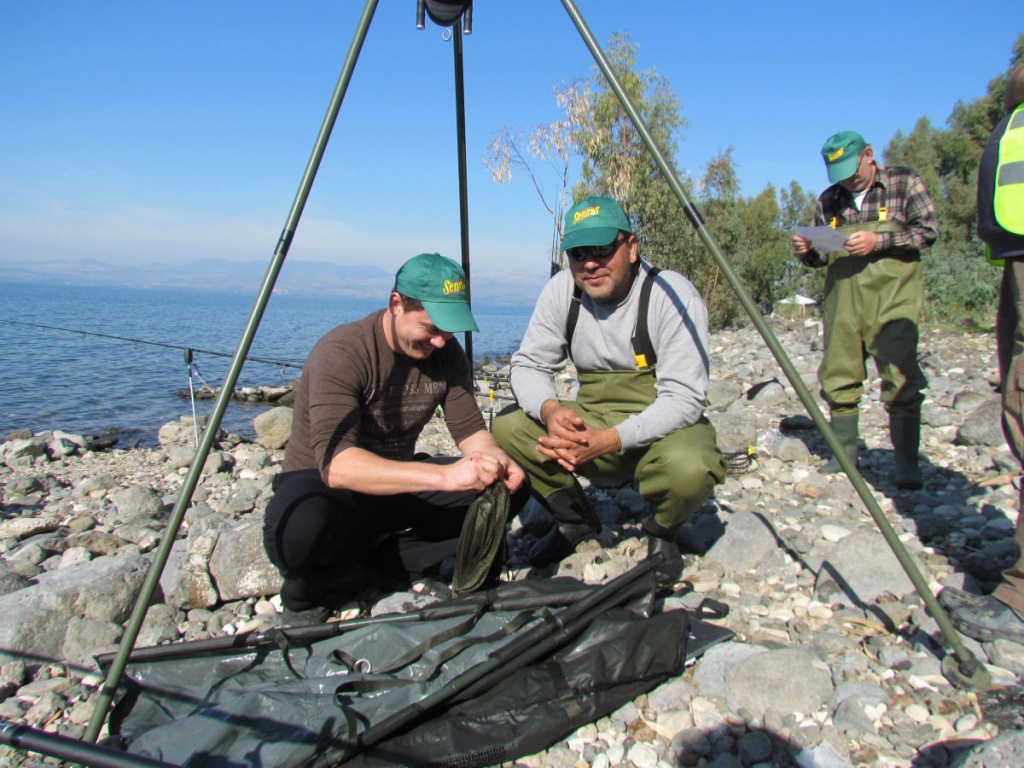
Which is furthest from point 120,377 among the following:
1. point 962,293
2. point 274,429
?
point 962,293


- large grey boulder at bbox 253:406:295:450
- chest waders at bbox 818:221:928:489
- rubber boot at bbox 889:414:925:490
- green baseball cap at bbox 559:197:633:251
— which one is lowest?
large grey boulder at bbox 253:406:295:450

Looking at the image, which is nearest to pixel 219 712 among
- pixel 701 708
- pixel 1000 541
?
pixel 701 708

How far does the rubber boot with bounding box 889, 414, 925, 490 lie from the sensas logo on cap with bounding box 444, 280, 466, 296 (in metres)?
3.08

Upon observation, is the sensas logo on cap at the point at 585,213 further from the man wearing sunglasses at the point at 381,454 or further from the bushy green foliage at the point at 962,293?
the bushy green foliage at the point at 962,293

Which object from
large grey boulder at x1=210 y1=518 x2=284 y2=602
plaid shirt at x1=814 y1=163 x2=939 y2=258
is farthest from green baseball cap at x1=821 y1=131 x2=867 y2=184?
large grey boulder at x1=210 y1=518 x2=284 y2=602

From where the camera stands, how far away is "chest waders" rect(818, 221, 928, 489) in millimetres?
4254

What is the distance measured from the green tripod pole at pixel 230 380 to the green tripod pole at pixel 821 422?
89 cm

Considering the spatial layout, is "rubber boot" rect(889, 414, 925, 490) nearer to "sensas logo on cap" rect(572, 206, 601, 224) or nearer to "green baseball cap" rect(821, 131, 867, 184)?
"green baseball cap" rect(821, 131, 867, 184)

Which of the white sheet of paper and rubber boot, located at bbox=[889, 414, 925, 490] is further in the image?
rubber boot, located at bbox=[889, 414, 925, 490]

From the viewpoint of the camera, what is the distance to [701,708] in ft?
7.51

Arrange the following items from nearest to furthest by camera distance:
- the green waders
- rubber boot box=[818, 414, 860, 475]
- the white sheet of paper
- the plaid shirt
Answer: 1. the green waders
2. the white sheet of paper
3. the plaid shirt
4. rubber boot box=[818, 414, 860, 475]

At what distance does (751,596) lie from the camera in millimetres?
3057

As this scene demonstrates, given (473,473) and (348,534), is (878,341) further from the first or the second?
(348,534)

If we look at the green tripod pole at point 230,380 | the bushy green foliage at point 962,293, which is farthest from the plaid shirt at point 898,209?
the bushy green foliage at point 962,293
